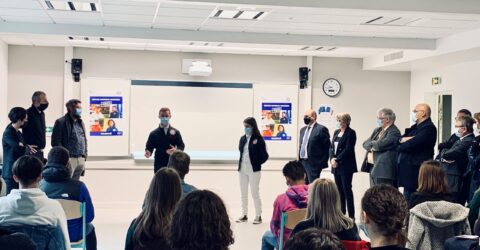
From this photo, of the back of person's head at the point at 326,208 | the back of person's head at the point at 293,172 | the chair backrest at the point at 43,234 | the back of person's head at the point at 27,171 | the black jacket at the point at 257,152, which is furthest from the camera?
the black jacket at the point at 257,152

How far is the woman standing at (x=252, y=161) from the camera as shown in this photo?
7270 millimetres

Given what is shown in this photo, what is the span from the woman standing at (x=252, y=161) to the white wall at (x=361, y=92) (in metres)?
2.76

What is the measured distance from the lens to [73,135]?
684 centimetres

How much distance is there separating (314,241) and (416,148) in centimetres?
500

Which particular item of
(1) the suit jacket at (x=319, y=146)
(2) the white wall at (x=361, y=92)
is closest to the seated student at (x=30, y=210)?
(1) the suit jacket at (x=319, y=146)

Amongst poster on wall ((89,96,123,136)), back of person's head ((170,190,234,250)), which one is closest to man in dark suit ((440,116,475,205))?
back of person's head ((170,190,234,250))

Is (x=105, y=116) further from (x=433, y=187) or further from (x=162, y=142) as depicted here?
(x=433, y=187)

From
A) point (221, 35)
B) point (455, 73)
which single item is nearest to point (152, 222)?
point (221, 35)

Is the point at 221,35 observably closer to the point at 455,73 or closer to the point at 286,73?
the point at 286,73

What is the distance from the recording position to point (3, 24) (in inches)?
282

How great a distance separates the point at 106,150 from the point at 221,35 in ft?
9.60

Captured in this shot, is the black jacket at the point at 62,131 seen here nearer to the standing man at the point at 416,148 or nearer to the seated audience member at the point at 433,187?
the standing man at the point at 416,148

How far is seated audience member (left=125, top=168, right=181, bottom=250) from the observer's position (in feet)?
8.97

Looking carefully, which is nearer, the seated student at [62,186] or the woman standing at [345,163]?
the seated student at [62,186]
